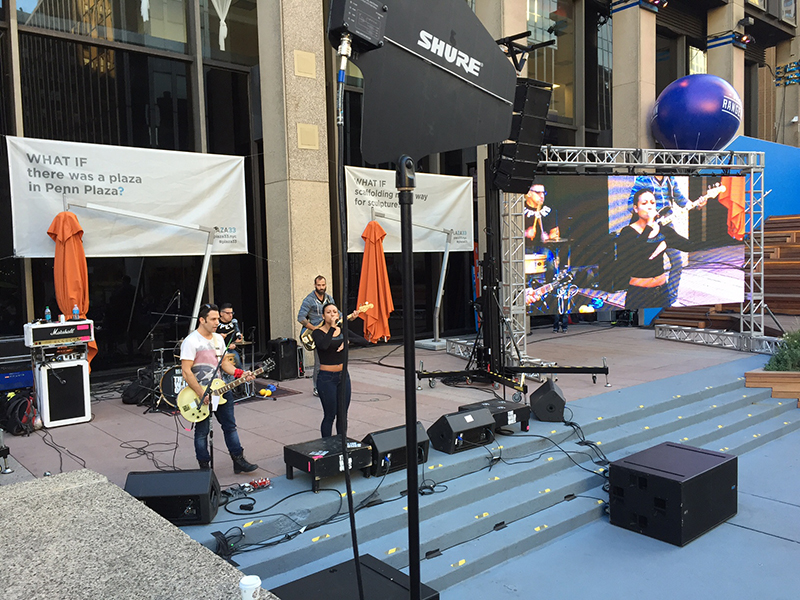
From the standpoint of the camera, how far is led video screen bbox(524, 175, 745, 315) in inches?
497

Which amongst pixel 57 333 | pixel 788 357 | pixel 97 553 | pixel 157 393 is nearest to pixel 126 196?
pixel 57 333

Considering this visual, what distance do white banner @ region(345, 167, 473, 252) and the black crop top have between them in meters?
5.41

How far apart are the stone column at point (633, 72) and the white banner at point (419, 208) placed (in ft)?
22.1

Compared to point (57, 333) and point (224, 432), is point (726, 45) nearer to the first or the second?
point (224, 432)

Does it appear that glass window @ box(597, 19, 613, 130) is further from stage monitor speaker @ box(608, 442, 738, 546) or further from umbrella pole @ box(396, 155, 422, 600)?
umbrella pole @ box(396, 155, 422, 600)

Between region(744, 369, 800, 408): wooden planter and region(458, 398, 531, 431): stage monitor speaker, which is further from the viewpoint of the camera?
region(744, 369, 800, 408): wooden planter

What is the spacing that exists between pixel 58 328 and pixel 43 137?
3.99 meters

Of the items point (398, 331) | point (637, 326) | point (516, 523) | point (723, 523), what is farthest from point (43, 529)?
point (637, 326)

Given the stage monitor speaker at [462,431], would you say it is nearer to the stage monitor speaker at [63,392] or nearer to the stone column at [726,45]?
the stage monitor speaker at [63,392]

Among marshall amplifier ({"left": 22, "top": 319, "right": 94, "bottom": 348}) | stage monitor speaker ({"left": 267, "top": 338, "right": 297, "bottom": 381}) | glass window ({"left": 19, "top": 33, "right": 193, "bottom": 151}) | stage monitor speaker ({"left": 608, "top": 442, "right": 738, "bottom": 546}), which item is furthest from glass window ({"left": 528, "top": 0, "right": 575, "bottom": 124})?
marshall amplifier ({"left": 22, "top": 319, "right": 94, "bottom": 348})

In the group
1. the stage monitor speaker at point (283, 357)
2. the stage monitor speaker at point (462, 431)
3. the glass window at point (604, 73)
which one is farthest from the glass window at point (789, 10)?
the stage monitor speaker at point (462, 431)

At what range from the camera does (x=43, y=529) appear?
395 cm

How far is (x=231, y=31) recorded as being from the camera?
41.3ft

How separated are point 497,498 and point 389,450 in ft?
4.23
